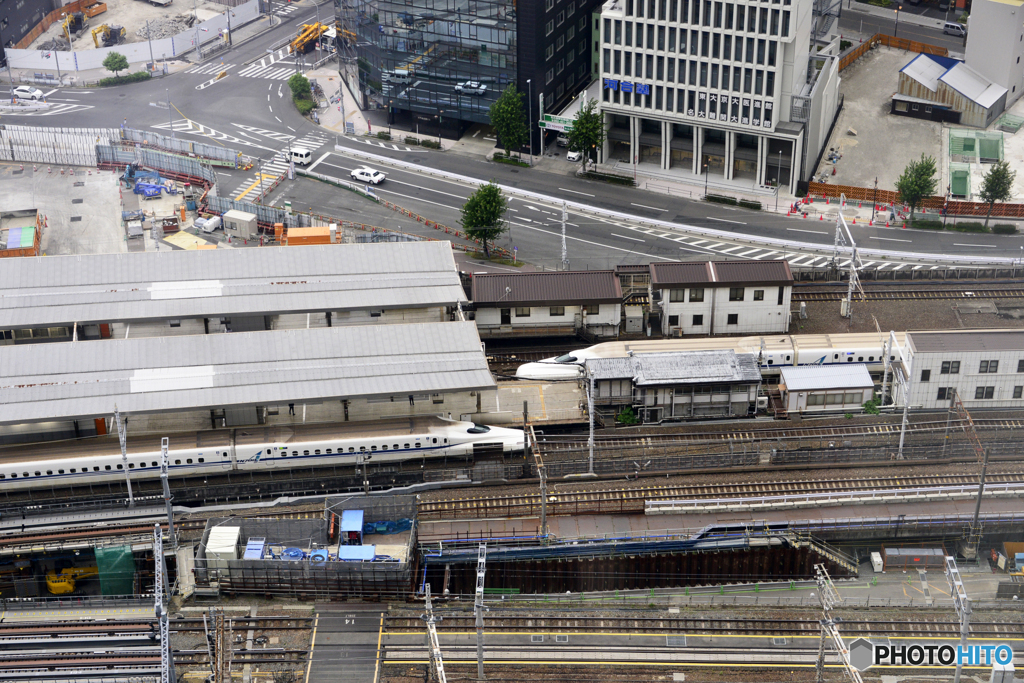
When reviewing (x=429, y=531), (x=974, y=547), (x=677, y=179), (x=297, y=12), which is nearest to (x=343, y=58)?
(x=297, y=12)

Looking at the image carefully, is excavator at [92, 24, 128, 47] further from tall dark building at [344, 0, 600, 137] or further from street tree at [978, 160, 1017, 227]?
street tree at [978, 160, 1017, 227]

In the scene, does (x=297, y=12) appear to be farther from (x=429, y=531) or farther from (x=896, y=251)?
(x=429, y=531)

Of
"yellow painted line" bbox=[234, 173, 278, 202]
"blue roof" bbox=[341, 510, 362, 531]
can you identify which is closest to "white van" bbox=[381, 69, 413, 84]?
"yellow painted line" bbox=[234, 173, 278, 202]

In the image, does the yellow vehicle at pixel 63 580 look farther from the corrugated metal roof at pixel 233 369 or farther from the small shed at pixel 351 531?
the small shed at pixel 351 531

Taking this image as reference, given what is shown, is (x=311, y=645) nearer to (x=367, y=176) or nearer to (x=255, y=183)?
(x=367, y=176)

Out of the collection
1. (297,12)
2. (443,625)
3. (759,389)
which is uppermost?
(297,12)
